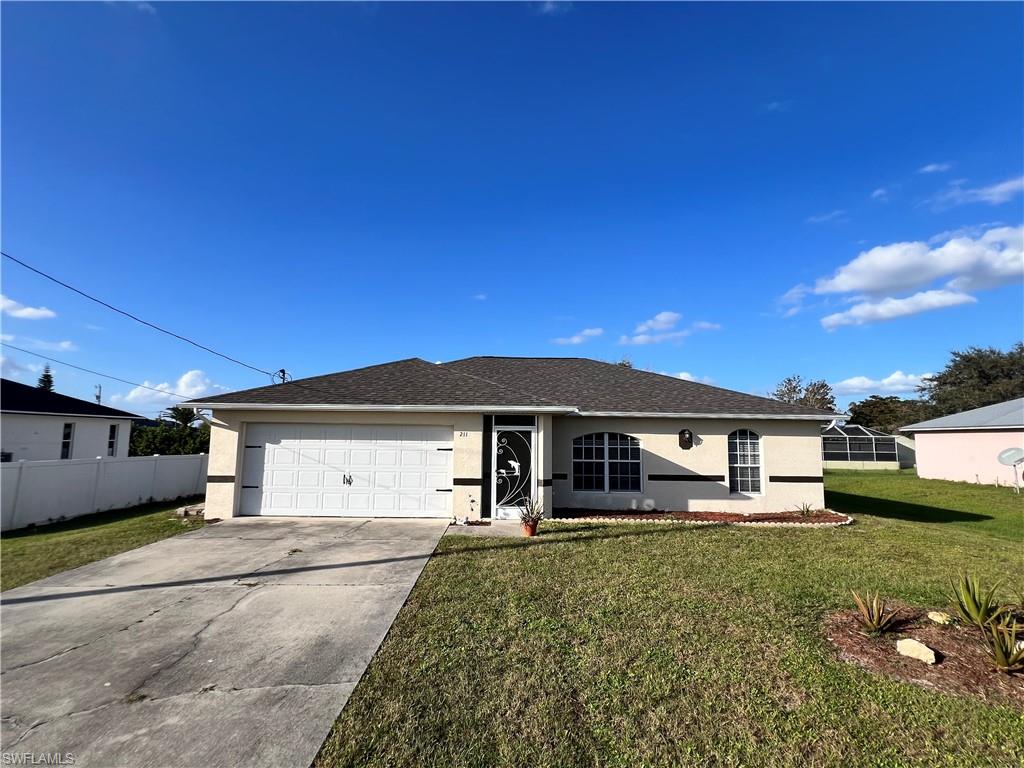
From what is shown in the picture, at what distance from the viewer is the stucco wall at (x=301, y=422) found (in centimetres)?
1091

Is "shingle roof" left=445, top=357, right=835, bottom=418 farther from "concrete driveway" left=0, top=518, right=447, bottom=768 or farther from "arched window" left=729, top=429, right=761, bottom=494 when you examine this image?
"concrete driveway" left=0, top=518, right=447, bottom=768

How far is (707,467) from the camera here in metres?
12.6

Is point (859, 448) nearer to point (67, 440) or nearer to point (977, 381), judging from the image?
point (977, 381)

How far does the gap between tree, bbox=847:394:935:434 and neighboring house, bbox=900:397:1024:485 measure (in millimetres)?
21324

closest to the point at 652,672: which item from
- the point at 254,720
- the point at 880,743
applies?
the point at 880,743

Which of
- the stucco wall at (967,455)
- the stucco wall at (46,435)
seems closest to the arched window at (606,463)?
the stucco wall at (46,435)

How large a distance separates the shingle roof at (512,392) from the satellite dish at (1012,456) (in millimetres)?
19113

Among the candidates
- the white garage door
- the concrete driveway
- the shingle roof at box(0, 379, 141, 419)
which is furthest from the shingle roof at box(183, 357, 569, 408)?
the shingle roof at box(0, 379, 141, 419)

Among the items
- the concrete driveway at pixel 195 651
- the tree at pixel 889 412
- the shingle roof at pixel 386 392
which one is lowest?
the concrete driveway at pixel 195 651

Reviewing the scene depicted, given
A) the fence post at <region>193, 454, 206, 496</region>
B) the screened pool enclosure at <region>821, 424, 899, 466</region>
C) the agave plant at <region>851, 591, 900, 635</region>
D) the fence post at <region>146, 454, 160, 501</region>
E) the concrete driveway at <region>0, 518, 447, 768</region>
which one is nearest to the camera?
the concrete driveway at <region>0, 518, 447, 768</region>

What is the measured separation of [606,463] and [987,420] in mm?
25800

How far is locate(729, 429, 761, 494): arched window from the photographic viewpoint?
41.5 feet

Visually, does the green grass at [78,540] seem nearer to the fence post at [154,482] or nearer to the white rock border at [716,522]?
the fence post at [154,482]

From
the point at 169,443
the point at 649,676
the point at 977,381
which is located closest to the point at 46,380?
the point at 169,443
